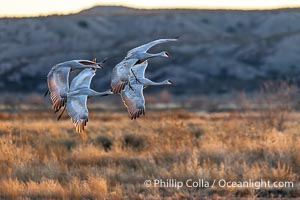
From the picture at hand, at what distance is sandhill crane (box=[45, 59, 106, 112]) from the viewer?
611cm

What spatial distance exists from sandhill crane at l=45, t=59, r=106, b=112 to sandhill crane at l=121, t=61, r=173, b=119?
379mm

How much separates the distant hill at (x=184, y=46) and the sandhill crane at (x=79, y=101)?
46.0m

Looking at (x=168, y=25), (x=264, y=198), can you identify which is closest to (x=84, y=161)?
(x=264, y=198)

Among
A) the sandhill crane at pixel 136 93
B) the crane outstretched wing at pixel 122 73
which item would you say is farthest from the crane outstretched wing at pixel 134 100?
the crane outstretched wing at pixel 122 73

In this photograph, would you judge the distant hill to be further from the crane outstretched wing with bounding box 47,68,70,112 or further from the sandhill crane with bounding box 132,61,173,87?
the crane outstretched wing with bounding box 47,68,70,112

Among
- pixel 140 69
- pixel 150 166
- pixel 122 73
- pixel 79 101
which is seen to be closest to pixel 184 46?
pixel 150 166

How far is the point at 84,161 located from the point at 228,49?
68030 millimetres

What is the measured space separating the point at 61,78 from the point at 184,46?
79.7 meters

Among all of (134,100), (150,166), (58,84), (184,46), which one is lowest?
(184,46)

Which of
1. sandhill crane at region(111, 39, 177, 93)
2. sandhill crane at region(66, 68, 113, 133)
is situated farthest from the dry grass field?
sandhill crane at region(111, 39, 177, 93)

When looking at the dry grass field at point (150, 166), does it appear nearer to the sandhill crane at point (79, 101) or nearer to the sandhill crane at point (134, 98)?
the sandhill crane at point (134, 98)

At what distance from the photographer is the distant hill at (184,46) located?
69812 mm

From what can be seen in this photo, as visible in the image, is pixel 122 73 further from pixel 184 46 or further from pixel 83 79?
pixel 184 46

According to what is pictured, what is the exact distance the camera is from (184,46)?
281ft
